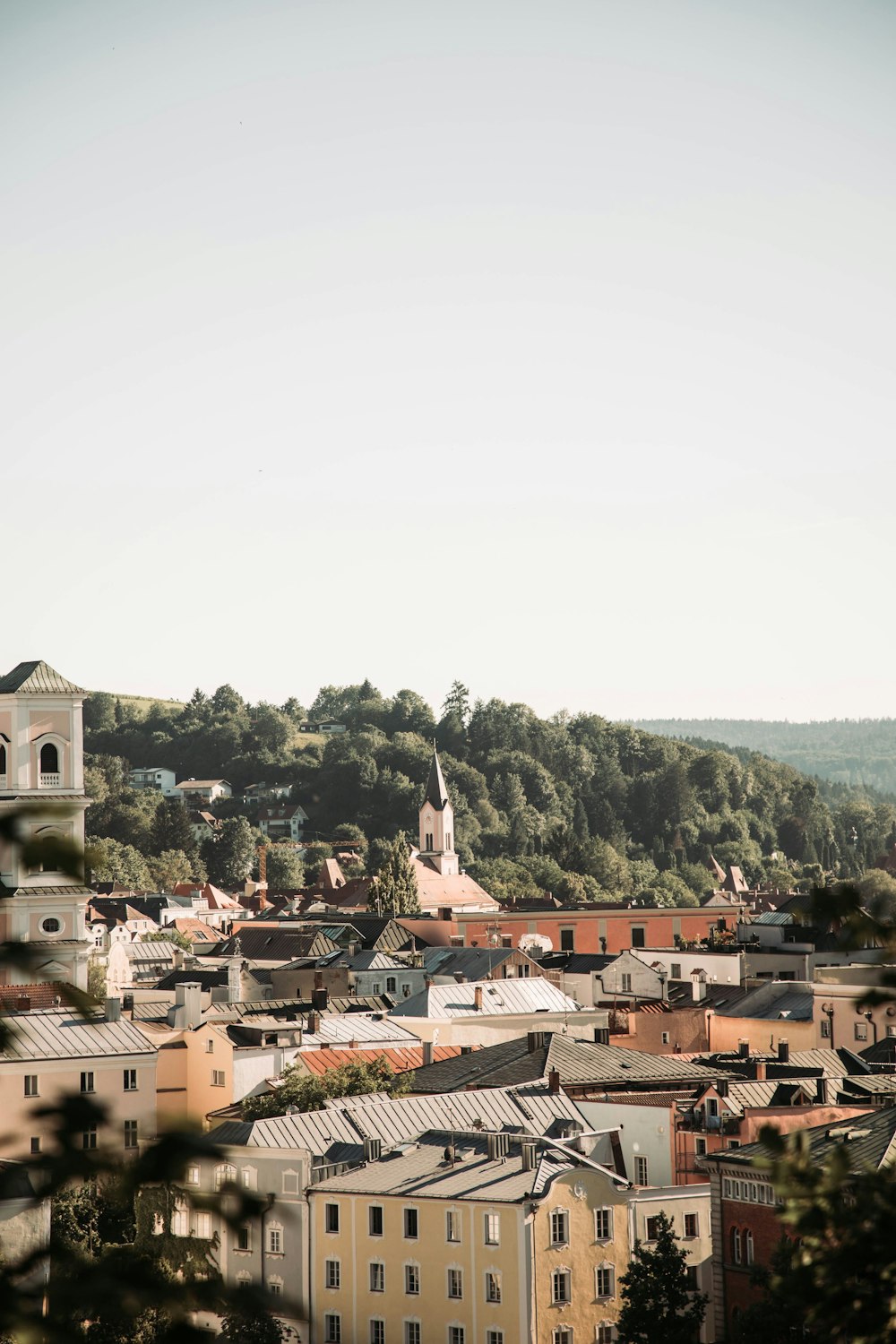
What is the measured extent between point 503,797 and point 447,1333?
4691 inches

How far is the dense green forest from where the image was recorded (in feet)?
427

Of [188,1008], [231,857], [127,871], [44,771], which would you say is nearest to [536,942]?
[188,1008]

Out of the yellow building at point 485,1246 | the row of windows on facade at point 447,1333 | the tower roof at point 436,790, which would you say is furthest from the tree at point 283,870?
the row of windows on facade at point 447,1333

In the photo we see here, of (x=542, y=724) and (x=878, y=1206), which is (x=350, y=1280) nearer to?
(x=878, y=1206)

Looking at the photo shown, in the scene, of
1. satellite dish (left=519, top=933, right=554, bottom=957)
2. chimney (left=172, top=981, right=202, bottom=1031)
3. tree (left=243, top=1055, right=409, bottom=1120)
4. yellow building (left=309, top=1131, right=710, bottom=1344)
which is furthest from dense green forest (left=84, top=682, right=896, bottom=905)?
yellow building (left=309, top=1131, right=710, bottom=1344)

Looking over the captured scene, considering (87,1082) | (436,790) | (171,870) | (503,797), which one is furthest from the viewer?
(503,797)

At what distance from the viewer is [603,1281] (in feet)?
104

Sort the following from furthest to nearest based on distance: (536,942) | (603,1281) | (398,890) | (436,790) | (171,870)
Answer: (436,790) → (171,870) → (398,890) → (536,942) → (603,1281)

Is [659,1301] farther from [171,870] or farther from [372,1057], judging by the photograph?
[171,870]

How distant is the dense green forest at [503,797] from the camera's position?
130250 millimetres

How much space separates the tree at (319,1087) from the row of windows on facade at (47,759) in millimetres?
8746

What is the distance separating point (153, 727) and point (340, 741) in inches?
1198

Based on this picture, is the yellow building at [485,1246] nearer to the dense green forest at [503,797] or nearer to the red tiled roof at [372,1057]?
the red tiled roof at [372,1057]

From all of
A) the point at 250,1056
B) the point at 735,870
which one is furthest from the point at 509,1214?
the point at 735,870
